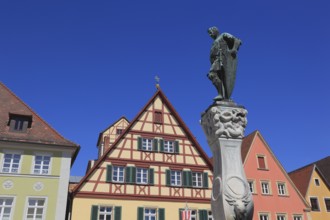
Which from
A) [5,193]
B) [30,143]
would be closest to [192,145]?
[30,143]

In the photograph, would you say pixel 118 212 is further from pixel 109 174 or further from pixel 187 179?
pixel 187 179

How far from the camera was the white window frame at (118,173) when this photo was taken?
63.5 ft

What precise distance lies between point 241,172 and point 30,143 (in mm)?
14651

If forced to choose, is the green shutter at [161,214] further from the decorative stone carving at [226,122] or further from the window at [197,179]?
the decorative stone carving at [226,122]

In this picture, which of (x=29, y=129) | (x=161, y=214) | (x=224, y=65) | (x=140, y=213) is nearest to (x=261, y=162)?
(x=161, y=214)

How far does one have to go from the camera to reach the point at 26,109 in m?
19.8

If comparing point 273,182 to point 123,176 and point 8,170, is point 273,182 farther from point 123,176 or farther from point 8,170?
point 8,170

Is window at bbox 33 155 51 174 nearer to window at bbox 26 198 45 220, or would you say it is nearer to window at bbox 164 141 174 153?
window at bbox 26 198 45 220

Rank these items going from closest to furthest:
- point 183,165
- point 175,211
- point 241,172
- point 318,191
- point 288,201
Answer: point 241,172
point 175,211
point 183,165
point 288,201
point 318,191

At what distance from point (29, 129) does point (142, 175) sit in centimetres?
691

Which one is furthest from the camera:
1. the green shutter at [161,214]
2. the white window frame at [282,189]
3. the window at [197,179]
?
the white window frame at [282,189]

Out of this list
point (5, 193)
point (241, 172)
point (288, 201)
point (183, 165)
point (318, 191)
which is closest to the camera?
point (241, 172)

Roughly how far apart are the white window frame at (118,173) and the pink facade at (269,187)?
29.7ft

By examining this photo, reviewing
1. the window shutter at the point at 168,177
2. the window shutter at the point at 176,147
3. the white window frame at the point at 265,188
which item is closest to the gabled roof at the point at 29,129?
the window shutter at the point at 168,177
